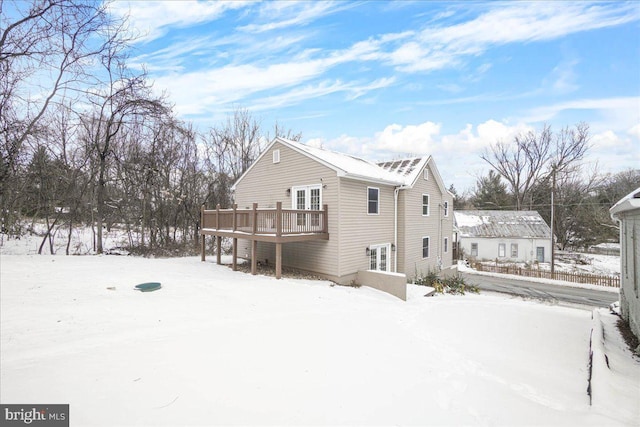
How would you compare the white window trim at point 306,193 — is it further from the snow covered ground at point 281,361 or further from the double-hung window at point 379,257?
the snow covered ground at point 281,361

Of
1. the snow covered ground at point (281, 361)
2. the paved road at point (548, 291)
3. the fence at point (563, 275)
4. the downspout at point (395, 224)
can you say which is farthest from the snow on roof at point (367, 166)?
the fence at point (563, 275)

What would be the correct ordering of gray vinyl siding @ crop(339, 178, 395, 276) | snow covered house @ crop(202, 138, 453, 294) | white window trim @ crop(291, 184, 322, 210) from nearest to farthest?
snow covered house @ crop(202, 138, 453, 294)
gray vinyl siding @ crop(339, 178, 395, 276)
white window trim @ crop(291, 184, 322, 210)

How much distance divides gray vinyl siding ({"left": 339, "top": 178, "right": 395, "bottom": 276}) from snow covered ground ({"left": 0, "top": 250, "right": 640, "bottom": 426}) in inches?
115

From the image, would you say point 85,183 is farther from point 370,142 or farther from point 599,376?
point 370,142

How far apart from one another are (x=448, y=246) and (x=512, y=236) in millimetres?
12688

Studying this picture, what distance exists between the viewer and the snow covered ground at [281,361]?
3.18m

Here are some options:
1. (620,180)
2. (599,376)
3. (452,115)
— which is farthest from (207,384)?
(620,180)

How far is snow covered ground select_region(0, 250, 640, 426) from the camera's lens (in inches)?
125

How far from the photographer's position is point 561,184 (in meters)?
33.5

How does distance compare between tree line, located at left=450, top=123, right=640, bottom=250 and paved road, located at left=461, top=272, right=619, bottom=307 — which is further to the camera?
tree line, located at left=450, top=123, right=640, bottom=250

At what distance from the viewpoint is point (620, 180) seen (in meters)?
32.3

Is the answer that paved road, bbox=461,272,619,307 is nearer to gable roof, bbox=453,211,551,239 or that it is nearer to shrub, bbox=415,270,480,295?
shrub, bbox=415,270,480,295

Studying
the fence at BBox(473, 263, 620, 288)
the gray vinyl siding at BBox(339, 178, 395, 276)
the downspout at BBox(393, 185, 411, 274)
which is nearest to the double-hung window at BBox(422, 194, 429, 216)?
the downspout at BBox(393, 185, 411, 274)


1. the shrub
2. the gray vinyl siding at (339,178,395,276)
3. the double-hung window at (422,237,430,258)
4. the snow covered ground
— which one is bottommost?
the shrub
